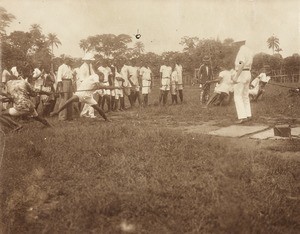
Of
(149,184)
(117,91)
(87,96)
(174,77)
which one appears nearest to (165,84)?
(174,77)

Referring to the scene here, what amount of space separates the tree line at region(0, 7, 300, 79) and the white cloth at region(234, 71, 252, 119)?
2.43 ft

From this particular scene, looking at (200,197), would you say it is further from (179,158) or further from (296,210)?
(179,158)

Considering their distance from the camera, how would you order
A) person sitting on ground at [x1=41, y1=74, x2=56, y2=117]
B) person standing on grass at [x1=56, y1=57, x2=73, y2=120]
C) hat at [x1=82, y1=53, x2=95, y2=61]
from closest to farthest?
1. person standing on grass at [x1=56, y1=57, x2=73, y2=120]
2. hat at [x1=82, y1=53, x2=95, y2=61]
3. person sitting on ground at [x1=41, y1=74, x2=56, y2=117]

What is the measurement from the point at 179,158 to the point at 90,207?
188 cm

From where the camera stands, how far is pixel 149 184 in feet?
14.1

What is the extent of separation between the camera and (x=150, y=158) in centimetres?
531

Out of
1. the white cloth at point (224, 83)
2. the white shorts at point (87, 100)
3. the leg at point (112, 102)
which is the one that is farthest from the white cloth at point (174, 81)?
the white shorts at point (87, 100)

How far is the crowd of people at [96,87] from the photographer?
26.7 ft

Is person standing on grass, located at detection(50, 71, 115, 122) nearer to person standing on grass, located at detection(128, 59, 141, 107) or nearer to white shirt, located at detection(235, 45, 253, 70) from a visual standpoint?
white shirt, located at detection(235, 45, 253, 70)

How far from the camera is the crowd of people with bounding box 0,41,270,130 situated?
320 inches

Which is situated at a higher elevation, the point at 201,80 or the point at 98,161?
the point at 201,80

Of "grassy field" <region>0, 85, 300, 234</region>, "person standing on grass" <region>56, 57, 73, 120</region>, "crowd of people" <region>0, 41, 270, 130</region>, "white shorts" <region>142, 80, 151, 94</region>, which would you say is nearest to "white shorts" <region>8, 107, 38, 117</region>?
"crowd of people" <region>0, 41, 270, 130</region>

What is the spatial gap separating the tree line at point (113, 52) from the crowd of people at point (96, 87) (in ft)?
1.33

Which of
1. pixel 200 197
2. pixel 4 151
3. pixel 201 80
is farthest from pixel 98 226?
pixel 201 80
